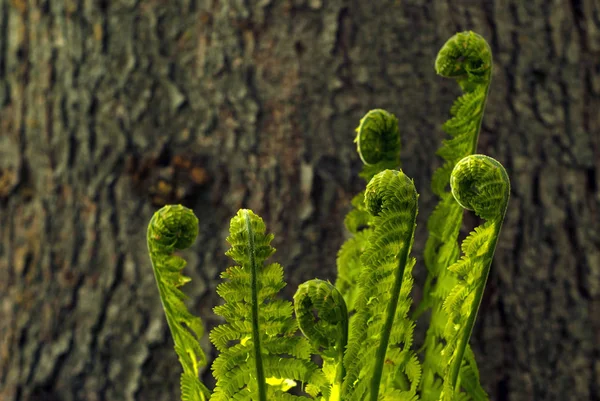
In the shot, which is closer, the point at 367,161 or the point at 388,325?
the point at 388,325

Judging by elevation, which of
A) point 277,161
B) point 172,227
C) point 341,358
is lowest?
point 341,358

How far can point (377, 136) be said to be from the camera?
2.19 feet

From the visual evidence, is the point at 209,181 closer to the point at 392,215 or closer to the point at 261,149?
the point at 261,149

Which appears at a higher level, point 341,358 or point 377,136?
point 377,136

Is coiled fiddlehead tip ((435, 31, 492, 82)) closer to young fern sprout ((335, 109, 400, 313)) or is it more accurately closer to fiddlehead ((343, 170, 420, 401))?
young fern sprout ((335, 109, 400, 313))

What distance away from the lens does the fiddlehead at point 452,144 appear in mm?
619

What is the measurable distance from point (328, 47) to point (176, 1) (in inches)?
12.6

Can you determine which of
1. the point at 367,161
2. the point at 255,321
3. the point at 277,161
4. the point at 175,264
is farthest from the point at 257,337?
the point at 277,161

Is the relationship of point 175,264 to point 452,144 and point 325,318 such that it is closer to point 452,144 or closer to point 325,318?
point 325,318

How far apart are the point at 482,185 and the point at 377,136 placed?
0.66 feet

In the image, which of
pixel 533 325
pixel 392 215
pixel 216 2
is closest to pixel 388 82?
pixel 216 2

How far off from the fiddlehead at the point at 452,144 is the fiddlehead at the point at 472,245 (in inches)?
2.6

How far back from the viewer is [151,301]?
1.24m

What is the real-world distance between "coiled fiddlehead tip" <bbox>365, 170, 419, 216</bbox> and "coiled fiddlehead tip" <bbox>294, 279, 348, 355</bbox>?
2.9 inches
